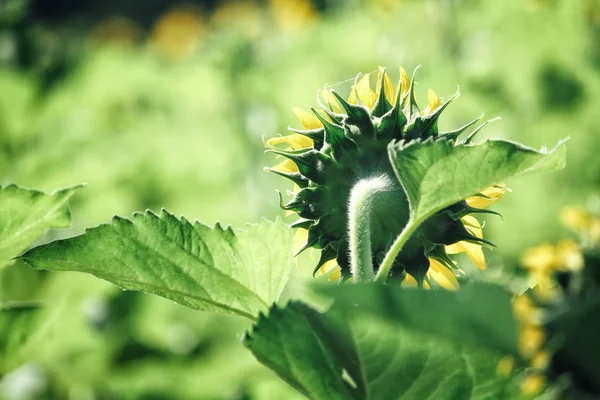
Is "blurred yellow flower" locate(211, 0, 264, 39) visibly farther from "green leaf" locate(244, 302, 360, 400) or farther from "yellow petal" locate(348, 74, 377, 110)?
"green leaf" locate(244, 302, 360, 400)

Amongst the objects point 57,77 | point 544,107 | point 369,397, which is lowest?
point 369,397

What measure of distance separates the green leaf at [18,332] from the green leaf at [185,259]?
19 centimetres

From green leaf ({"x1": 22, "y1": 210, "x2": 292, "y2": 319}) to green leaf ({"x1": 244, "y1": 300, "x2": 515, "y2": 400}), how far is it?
0.06 meters

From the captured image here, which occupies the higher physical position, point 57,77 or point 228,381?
point 57,77

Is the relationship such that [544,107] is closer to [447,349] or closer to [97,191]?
[97,191]

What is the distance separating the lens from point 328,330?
13.9 inches

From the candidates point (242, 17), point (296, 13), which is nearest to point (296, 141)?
point (296, 13)

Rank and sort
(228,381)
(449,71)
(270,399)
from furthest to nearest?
(449,71) → (228,381) → (270,399)

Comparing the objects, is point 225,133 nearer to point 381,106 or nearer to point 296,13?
point 296,13

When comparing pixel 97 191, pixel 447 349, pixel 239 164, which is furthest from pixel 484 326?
pixel 239 164

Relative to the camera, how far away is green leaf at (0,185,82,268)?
0.43 m

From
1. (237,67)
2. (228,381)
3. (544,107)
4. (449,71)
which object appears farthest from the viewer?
(237,67)

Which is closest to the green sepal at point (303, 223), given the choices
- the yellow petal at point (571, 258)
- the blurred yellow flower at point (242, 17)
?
the yellow petal at point (571, 258)

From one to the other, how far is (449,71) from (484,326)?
153cm
